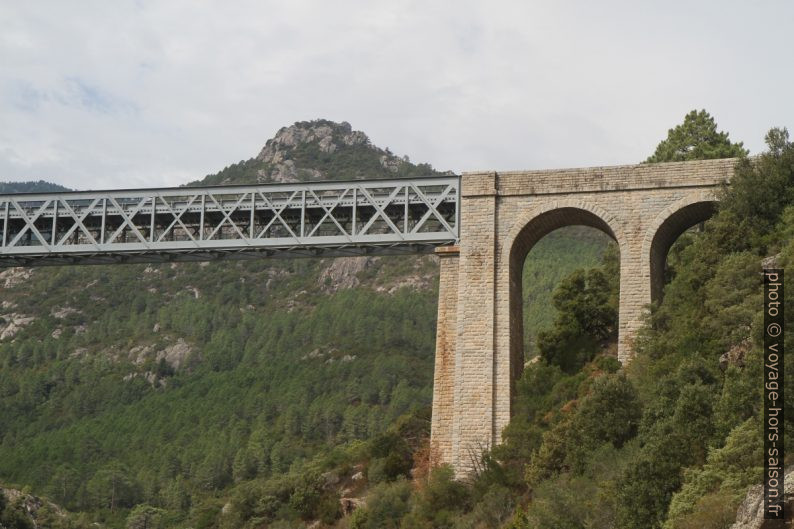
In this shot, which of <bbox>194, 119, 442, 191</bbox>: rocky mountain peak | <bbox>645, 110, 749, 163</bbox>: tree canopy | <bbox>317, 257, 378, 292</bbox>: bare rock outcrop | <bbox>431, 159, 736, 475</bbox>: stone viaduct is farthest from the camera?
<bbox>194, 119, 442, 191</bbox>: rocky mountain peak

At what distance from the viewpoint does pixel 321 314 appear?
116 metres

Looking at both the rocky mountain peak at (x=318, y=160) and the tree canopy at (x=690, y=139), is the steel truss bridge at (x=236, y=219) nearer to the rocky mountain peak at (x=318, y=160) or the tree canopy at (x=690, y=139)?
the tree canopy at (x=690, y=139)

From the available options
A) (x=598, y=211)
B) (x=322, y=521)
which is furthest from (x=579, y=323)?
(x=322, y=521)

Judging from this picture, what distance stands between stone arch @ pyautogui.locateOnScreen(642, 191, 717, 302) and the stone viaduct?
30 millimetres

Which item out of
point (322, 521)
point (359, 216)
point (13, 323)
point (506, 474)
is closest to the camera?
point (506, 474)

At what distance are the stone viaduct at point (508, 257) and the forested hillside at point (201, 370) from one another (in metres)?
27.5

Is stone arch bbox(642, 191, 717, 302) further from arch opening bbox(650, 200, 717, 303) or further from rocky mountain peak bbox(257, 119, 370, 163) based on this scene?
rocky mountain peak bbox(257, 119, 370, 163)

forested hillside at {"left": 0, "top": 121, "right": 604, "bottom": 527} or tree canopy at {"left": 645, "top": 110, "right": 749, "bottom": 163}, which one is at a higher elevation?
tree canopy at {"left": 645, "top": 110, "right": 749, "bottom": 163}

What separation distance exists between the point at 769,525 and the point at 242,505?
1456 inches

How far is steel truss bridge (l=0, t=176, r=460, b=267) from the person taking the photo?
120ft

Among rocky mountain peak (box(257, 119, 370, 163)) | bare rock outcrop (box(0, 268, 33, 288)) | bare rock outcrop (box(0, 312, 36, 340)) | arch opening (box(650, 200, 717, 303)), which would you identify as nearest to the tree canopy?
arch opening (box(650, 200, 717, 303))

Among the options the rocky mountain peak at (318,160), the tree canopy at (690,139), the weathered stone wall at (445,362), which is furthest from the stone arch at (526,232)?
the rocky mountain peak at (318,160)

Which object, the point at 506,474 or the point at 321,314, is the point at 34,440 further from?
the point at 506,474

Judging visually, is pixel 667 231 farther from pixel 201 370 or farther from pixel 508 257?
pixel 201 370
